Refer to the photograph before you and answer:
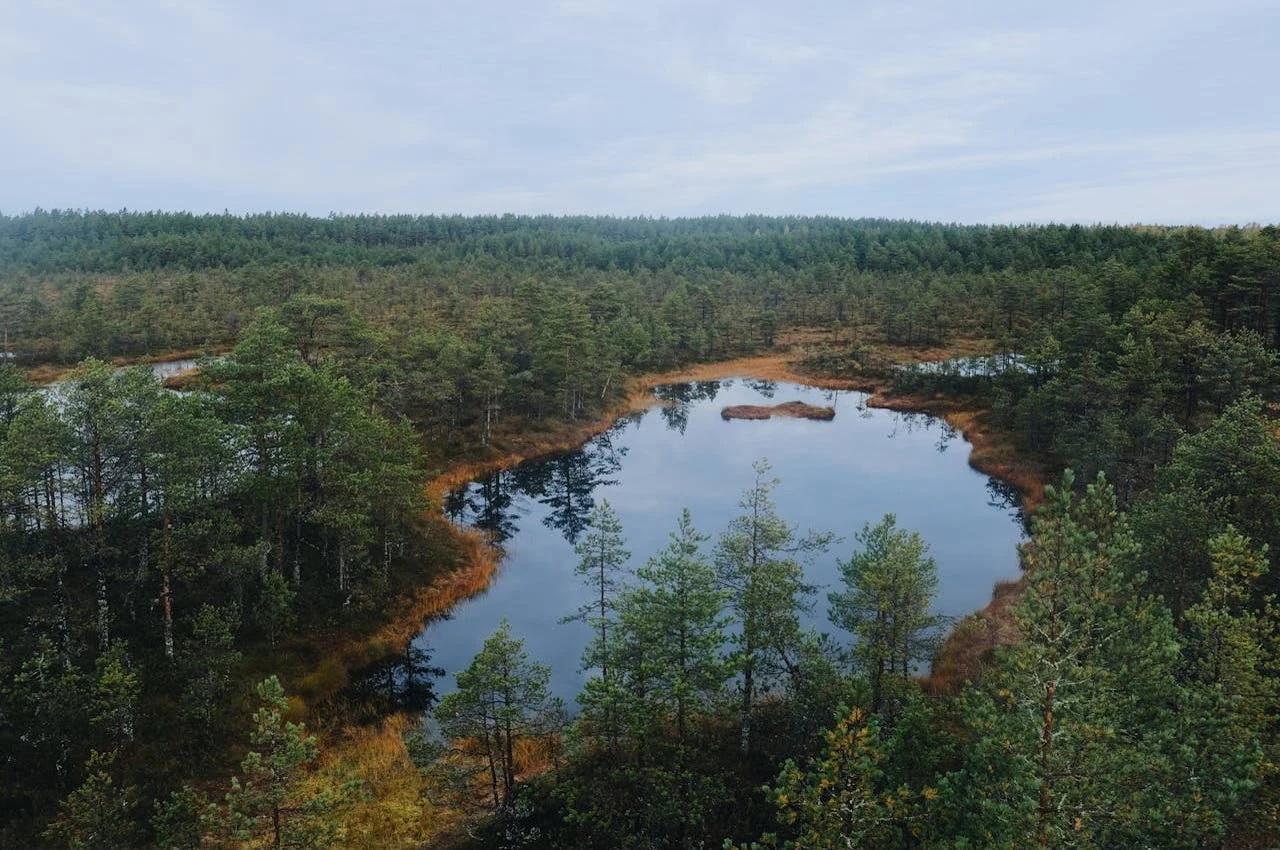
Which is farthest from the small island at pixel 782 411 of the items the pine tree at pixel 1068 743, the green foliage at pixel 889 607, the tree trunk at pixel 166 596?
the pine tree at pixel 1068 743

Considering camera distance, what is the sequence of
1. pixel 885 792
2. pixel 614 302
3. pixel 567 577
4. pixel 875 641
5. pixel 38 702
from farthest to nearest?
1. pixel 614 302
2. pixel 567 577
3. pixel 875 641
4. pixel 38 702
5. pixel 885 792

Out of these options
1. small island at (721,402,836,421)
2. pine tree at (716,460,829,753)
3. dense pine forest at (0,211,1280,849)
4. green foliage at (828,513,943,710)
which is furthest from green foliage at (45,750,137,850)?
small island at (721,402,836,421)

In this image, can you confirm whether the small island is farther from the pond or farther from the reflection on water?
the reflection on water

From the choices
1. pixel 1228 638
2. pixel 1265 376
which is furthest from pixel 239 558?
pixel 1265 376

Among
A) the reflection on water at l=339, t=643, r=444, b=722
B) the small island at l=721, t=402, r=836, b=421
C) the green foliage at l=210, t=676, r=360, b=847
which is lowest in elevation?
the reflection on water at l=339, t=643, r=444, b=722

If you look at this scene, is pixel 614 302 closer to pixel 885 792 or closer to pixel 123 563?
pixel 123 563

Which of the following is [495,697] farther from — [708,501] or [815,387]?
[815,387]
